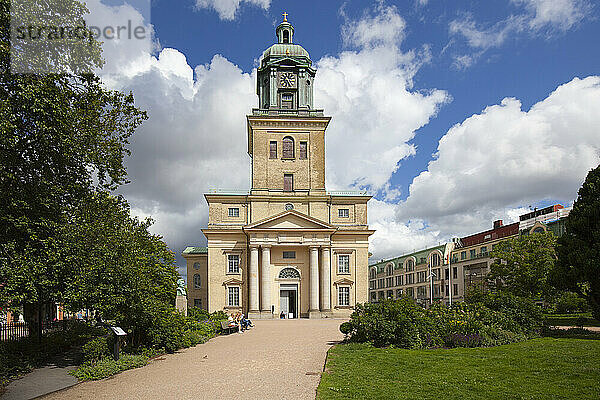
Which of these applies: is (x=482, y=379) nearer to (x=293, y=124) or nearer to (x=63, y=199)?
(x=63, y=199)

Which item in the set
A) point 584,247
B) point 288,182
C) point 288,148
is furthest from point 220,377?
point 288,148

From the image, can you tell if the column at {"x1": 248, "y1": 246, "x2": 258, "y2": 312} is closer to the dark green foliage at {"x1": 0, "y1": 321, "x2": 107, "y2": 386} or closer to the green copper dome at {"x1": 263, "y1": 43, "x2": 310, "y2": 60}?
the green copper dome at {"x1": 263, "y1": 43, "x2": 310, "y2": 60}

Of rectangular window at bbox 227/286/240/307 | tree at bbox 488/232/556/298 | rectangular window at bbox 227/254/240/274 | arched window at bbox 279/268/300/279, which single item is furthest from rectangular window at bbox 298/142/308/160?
tree at bbox 488/232/556/298

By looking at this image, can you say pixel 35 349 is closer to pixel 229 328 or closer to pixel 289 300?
pixel 229 328

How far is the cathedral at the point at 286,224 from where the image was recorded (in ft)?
185

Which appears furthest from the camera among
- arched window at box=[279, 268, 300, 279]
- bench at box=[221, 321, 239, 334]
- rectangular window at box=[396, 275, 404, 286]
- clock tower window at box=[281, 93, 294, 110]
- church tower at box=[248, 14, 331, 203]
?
rectangular window at box=[396, 275, 404, 286]

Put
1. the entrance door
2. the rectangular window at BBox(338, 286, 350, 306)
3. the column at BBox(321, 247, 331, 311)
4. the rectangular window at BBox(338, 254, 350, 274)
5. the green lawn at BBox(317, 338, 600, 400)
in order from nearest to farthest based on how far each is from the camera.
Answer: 1. the green lawn at BBox(317, 338, 600, 400)
2. the column at BBox(321, 247, 331, 311)
3. the entrance door
4. the rectangular window at BBox(338, 286, 350, 306)
5. the rectangular window at BBox(338, 254, 350, 274)

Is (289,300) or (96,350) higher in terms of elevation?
(96,350)

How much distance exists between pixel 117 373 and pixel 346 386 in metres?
7.80

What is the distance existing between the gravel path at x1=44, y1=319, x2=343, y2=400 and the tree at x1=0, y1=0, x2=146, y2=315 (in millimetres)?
4075

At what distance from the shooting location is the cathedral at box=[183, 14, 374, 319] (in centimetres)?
5634

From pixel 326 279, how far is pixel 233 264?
10742 mm

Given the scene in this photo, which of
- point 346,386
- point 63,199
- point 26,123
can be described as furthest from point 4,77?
point 346,386

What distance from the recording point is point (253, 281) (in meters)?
55.9
